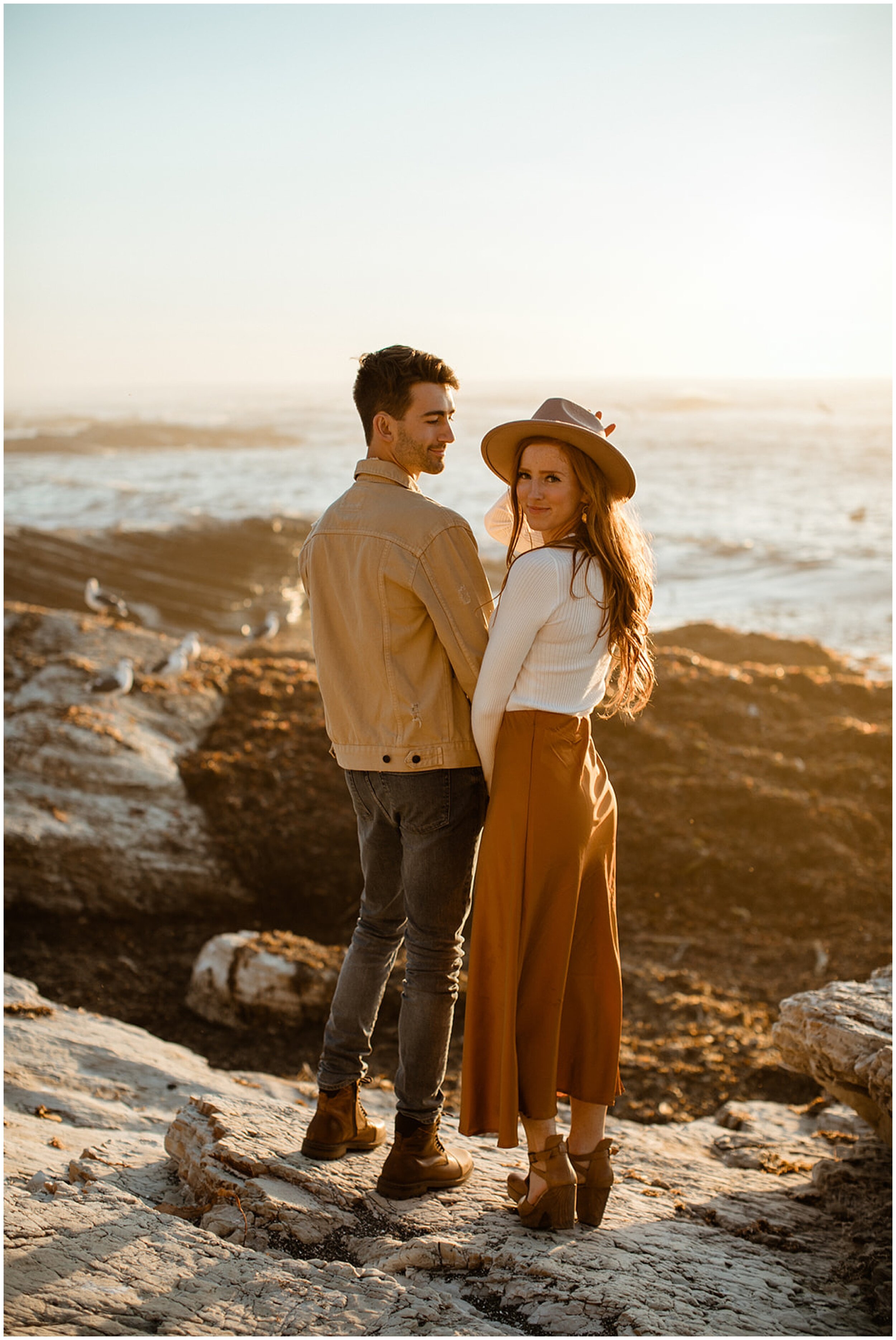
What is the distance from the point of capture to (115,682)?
7301 mm

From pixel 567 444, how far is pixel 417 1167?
223 centimetres

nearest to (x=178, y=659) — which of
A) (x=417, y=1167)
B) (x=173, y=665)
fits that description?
(x=173, y=665)

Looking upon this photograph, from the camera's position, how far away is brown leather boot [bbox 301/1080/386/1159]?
3.13m

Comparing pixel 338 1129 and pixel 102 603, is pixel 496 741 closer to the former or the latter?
pixel 338 1129

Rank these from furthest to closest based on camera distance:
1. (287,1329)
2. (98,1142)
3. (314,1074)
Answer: (314,1074), (98,1142), (287,1329)

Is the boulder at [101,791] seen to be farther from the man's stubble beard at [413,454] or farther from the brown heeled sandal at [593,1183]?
the man's stubble beard at [413,454]

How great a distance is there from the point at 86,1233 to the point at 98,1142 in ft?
2.60

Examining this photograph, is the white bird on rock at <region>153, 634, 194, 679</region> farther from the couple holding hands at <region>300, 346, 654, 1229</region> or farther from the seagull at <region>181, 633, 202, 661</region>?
the couple holding hands at <region>300, 346, 654, 1229</region>

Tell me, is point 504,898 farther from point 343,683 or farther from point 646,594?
point 646,594

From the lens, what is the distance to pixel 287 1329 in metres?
2.31

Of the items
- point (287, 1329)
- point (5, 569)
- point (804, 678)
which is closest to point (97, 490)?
point (5, 569)

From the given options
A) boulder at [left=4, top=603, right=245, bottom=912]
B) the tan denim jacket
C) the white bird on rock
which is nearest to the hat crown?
the tan denim jacket

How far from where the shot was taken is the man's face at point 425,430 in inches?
115

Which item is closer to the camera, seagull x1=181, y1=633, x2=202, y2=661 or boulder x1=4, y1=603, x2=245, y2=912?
→ boulder x1=4, y1=603, x2=245, y2=912
